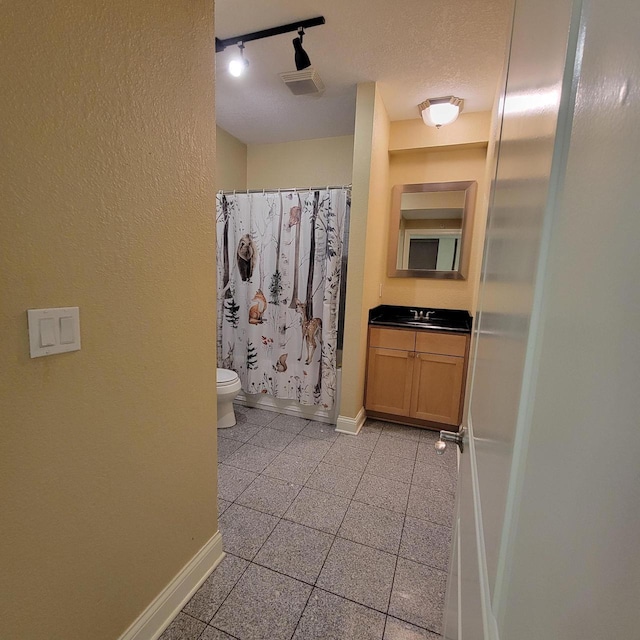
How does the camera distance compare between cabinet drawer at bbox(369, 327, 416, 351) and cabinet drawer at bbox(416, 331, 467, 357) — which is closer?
cabinet drawer at bbox(416, 331, 467, 357)

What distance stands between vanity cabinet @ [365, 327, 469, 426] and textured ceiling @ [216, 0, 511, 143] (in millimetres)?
1755

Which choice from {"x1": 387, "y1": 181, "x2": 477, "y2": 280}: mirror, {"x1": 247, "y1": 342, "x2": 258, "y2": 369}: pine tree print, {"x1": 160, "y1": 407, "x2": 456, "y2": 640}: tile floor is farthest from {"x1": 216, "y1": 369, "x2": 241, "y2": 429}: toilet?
{"x1": 387, "y1": 181, "x2": 477, "y2": 280}: mirror

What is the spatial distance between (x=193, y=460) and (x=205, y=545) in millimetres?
413

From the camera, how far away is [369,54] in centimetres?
199

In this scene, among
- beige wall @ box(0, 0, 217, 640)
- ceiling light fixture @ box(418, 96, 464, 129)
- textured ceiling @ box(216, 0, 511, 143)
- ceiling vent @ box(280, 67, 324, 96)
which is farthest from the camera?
ceiling light fixture @ box(418, 96, 464, 129)

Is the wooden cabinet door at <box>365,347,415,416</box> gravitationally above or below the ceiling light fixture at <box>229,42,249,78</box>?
below

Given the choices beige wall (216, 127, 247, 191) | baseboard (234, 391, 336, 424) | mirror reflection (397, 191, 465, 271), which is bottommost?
baseboard (234, 391, 336, 424)

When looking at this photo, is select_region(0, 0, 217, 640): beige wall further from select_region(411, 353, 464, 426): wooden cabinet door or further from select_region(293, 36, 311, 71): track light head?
select_region(411, 353, 464, 426): wooden cabinet door

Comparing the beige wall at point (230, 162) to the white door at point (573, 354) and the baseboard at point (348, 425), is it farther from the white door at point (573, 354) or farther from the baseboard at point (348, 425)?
the white door at point (573, 354)

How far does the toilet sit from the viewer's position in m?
2.47

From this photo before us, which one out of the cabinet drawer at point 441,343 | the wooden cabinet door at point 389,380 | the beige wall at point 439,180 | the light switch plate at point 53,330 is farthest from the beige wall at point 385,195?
the light switch plate at point 53,330

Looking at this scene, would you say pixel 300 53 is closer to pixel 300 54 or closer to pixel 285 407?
pixel 300 54

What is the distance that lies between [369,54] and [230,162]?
1.77 meters

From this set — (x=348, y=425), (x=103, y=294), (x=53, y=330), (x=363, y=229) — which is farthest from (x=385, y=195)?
(x=53, y=330)
